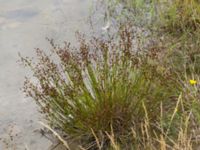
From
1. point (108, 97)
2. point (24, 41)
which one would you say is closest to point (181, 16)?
point (24, 41)

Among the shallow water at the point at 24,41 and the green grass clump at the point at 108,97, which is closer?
the green grass clump at the point at 108,97

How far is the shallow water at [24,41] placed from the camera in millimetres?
3430

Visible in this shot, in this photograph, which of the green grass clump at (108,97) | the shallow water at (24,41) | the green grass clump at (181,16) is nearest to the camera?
the green grass clump at (108,97)

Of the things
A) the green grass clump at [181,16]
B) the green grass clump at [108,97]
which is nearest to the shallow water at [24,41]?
the green grass clump at [108,97]

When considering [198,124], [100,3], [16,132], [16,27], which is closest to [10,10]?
[16,27]

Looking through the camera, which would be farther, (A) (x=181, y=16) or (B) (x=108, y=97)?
(A) (x=181, y=16)

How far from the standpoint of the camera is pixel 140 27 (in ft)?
14.6

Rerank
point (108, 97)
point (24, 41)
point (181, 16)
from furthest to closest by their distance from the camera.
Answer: point (24, 41), point (181, 16), point (108, 97)

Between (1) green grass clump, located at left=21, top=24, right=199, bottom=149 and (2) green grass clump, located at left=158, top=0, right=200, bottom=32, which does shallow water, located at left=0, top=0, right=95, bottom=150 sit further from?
Result: (2) green grass clump, located at left=158, top=0, right=200, bottom=32

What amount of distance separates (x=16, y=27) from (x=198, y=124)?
7.14 ft

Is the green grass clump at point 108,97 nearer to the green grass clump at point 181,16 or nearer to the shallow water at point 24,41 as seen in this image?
the shallow water at point 24,41

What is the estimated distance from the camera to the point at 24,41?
4.51 metres

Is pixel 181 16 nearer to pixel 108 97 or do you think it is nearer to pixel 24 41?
pixel 24 41

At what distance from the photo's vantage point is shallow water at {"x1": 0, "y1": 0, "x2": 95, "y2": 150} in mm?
3430
